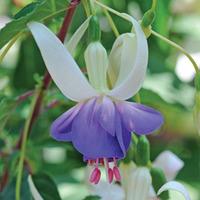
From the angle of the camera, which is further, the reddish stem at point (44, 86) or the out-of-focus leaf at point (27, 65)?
the out-of-focus leaf at point (27, 65)

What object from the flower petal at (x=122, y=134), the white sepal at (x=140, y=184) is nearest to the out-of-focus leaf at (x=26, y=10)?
the flower petal at (x=122, y=134)

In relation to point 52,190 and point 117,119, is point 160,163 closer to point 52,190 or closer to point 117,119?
point 52,190

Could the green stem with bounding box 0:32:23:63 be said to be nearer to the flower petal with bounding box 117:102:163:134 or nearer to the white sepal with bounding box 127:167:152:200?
the flower petal with bounding box 117:102:163:134

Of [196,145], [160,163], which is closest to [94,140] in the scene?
[160,163]

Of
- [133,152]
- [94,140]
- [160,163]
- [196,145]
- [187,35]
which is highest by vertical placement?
[94,140]

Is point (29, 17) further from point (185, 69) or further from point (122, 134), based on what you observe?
point (185, 69)

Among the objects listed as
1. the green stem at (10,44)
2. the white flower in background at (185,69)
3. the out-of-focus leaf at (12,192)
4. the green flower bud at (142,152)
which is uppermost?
the green stem at (10,44)

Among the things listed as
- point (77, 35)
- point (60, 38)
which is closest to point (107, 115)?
point (77, 35)

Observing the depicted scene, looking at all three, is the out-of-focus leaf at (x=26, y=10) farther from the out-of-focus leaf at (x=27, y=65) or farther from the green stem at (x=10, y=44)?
the out-of-focus leaf at (x=27, y=65)

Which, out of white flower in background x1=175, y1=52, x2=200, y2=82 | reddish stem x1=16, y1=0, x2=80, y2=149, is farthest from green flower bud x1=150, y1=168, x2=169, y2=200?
white flower in background x1=175, y1=52, x2=200, y2=82
